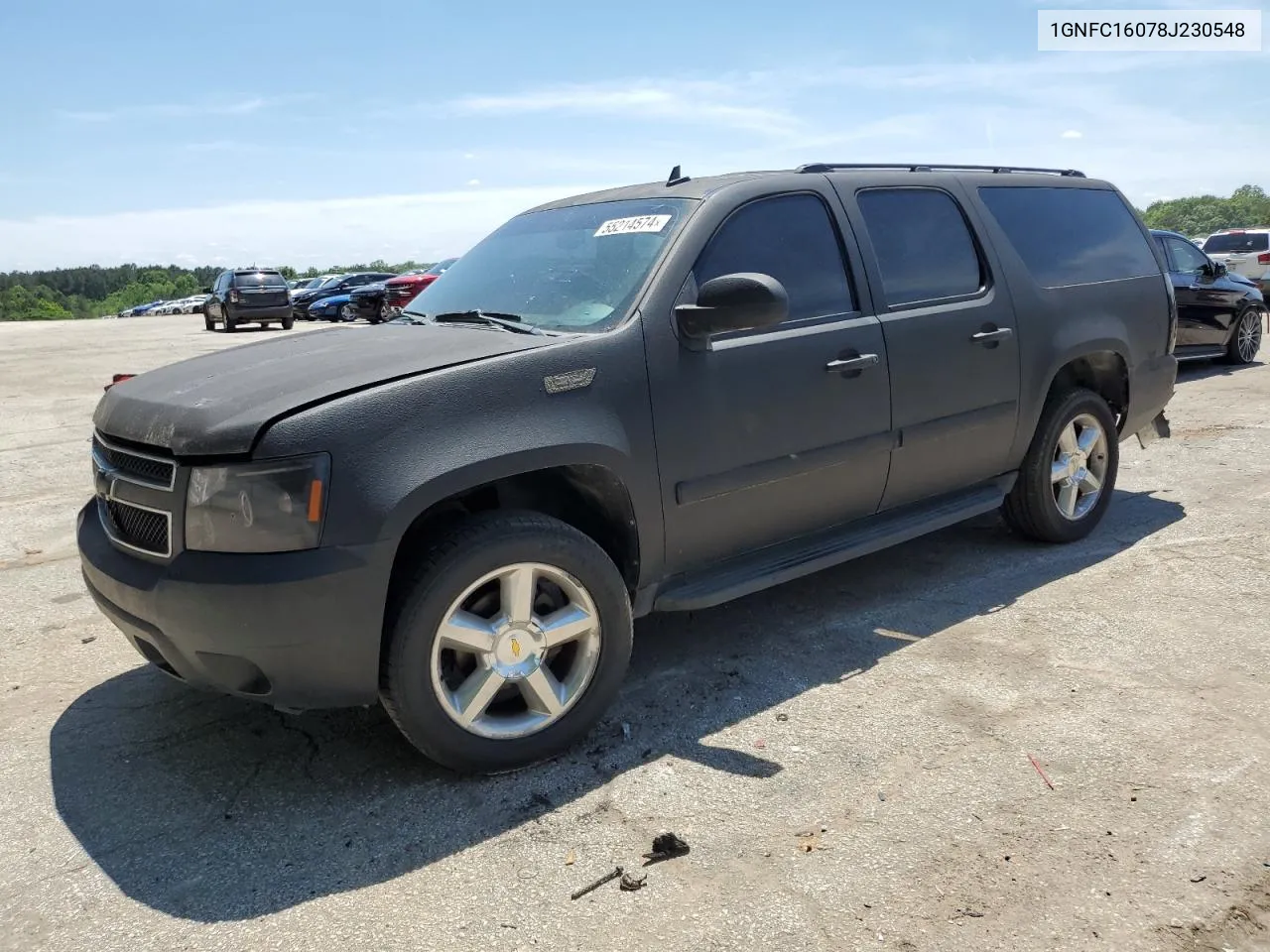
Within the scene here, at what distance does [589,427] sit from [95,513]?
169 centimetres

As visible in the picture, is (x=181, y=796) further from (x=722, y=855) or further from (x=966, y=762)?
(x=966, y=762)

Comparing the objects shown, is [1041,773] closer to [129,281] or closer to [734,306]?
[734,306]

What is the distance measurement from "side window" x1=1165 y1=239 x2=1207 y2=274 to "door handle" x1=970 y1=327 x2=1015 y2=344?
8122 millimetres

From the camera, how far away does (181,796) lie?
10.2ft

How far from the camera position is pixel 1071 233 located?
5.24m

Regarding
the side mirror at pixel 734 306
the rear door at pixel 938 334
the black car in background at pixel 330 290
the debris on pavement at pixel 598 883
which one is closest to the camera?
the debris on pavement at pixel 598 883

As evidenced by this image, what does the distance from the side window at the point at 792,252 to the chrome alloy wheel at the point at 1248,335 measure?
32.7 feet

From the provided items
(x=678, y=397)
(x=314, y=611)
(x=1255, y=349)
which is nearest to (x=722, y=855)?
(x=314, y=611)

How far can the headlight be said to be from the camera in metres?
2.76

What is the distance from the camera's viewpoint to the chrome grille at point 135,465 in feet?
9.65

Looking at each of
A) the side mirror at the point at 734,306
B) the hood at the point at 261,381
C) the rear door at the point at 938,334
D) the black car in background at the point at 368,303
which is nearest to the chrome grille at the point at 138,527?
the hood at the point at 261,381

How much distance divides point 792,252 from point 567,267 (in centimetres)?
89

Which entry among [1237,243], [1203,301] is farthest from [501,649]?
[1237,243]

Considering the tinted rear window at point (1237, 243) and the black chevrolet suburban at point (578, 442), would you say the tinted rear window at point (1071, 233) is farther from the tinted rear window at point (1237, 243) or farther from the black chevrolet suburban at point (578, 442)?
the tinted rear window at point (1237, 243)
